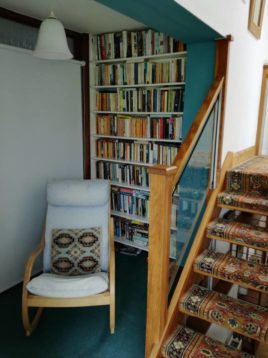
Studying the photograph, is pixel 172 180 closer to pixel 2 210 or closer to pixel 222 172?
pixel 222 172

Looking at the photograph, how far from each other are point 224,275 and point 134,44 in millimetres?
2350

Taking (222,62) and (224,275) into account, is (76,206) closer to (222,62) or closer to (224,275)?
(224,275)

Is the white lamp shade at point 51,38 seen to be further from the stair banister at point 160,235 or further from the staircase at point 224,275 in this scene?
the staircase at point 224,275

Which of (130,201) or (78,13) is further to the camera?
(130,201)

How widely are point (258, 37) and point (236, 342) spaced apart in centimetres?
305

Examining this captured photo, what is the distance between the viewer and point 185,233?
213 cm

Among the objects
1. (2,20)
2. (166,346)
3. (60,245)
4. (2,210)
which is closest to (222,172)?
(166,346)

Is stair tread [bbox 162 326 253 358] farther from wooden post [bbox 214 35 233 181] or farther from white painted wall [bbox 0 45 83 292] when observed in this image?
white painted wall [bbox 0 45 83 292]

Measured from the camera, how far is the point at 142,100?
3137 mm

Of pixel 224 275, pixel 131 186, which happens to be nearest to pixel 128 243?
pixel 131 186

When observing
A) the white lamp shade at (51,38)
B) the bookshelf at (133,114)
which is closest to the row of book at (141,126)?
the bookshelf at (133,114)

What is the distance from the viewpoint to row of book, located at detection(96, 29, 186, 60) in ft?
9.36

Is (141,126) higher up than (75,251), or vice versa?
(141,126)

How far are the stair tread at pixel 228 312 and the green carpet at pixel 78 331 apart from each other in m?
0.56
